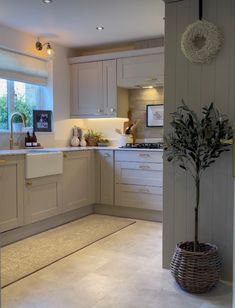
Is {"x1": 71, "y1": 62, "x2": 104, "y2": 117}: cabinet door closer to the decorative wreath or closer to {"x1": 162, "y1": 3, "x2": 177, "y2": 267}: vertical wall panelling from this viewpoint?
{"x1": 162, "y1": 3, "x2": 177, "y2": 267}: vertical wall panelling

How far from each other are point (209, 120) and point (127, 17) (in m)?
1.91

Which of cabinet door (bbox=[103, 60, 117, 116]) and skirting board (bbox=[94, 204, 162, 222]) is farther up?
cabinet door (bbox=[103, 60, 117, 116])

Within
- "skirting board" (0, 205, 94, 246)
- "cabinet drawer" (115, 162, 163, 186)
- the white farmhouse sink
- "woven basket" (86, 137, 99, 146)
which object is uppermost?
"woven basket" (86, 137, 99, 146)

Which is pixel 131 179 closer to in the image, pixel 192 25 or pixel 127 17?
pixel 127 17

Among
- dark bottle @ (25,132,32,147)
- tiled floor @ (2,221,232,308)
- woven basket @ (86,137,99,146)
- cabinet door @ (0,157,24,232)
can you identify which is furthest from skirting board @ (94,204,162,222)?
cabinet door @ (0,157,24,232)

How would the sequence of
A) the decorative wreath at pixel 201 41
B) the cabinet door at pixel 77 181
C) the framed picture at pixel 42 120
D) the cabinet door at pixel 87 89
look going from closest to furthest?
the decorative wreath at pixel 201 41, the cabinet door at pixel 77 181, the framed picture at pixel 42 120, the cabinet door at pixel 87 89

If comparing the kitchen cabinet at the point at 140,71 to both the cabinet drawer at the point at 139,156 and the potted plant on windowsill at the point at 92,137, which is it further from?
the cabinet drawer at the point at 139,156

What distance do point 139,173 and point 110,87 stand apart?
133 centimetres

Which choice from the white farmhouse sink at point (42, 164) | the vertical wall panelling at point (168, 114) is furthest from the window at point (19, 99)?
the vertical wall panelling at point (168, 114)

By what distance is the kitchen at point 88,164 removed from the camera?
12.4 feet

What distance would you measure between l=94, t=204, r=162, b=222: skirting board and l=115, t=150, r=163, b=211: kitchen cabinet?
83 mm

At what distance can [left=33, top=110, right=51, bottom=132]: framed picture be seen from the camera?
4.72 metres

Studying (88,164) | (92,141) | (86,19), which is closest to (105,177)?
(88,164)

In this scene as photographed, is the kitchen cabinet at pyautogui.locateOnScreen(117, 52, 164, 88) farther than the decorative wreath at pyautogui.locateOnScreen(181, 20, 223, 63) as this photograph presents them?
Yes
